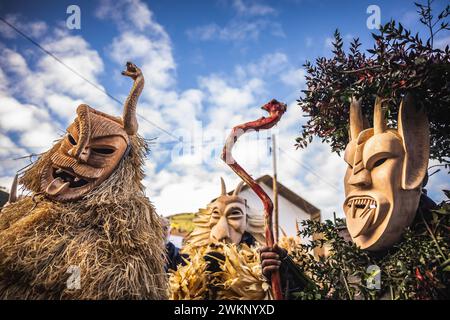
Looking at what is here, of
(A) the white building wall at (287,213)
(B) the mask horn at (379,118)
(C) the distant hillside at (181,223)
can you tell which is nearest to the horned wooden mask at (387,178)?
(B) the mask horn at (379,118)

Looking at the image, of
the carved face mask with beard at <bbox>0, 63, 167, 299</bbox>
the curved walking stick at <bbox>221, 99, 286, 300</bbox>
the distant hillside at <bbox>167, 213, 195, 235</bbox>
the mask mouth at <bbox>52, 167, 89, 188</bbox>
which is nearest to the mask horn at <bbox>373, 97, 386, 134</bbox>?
the curved walking stick at <bbox>221, 99, 286, 300</bbox>

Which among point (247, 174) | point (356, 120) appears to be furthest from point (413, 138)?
point (247, 174)

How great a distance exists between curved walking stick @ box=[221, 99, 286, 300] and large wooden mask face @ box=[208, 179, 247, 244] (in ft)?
3.75

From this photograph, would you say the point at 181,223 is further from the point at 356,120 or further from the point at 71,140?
the point at 356,120

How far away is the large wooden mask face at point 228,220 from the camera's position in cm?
283

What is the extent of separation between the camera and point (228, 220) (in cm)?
288

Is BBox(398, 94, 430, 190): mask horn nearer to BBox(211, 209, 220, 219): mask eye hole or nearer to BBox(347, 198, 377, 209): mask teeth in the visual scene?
BBox(347, 198, 377, 209): mask teeth

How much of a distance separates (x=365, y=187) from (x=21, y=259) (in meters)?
1.57

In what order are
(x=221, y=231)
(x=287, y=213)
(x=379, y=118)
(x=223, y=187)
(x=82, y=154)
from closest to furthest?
(x=379, y=118) < (x=82, y=154) < (x=221, y=231) < (x=223, y=187) < (x=287, y=213)

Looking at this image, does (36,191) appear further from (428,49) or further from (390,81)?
(428,49)

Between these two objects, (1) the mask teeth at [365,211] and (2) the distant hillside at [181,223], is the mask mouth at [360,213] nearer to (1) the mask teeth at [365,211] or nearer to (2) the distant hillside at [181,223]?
(1) the mask teeth at [365,211]

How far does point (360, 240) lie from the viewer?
175 cm

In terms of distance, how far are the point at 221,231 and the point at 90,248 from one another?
4.03 ft
